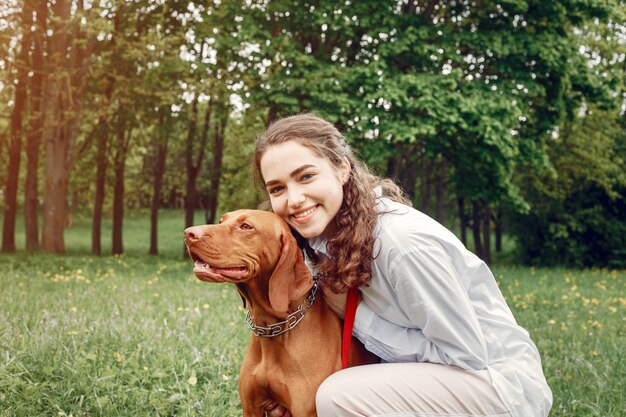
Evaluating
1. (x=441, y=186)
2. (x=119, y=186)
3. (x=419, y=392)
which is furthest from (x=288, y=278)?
(x=441, y=186)

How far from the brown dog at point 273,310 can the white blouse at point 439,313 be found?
255mm

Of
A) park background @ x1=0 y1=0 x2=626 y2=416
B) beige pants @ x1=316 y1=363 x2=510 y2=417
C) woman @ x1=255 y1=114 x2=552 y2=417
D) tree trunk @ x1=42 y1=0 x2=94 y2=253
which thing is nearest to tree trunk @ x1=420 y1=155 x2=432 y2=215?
park background @ x1=0 y1=0 x2=626 y2=416

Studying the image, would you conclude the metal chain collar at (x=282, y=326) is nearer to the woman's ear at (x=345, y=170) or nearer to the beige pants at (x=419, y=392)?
the beige pants at (x=419, y=392)

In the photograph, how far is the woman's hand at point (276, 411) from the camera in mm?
2627

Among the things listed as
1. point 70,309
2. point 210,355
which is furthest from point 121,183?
point 210,355

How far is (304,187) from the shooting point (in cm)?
271

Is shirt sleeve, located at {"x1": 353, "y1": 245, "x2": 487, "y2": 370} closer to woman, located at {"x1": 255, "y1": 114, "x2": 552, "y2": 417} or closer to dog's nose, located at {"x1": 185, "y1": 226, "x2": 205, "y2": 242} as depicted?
woman, located at {"x1": 255, "y1": 114, "x2": 552, "y2": 417}

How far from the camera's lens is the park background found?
4117mm

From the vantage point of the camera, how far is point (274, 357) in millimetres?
2605

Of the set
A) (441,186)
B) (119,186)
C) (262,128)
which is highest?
(262,128)

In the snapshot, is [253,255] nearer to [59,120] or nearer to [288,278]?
[288,278]

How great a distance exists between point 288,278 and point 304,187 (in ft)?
1.45

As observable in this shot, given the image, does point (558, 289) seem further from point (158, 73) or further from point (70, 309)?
point (158, 73)

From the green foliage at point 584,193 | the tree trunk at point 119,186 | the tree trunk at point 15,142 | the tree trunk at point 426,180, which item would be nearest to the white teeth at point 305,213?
the tree trunk at point 15,142
